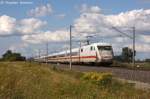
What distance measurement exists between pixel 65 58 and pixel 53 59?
44.2 ft

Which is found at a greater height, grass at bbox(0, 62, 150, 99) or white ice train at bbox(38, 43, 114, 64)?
white ice train at bbox(38, 43, 114, 64)

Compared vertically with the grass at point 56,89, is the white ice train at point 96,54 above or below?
above

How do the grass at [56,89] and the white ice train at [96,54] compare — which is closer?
the grass at [56,89]

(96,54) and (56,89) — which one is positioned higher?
(96,54)

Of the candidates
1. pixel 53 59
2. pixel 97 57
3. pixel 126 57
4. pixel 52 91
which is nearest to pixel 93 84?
pixel 52 91

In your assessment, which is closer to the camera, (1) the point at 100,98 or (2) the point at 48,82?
(1) the point at 100,98

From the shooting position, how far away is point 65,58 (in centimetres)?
8112

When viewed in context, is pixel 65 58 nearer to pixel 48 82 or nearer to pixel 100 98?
pixel 48 82

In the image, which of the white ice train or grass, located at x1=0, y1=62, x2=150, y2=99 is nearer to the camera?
grass, located at x1=0, y1=62, x2=150, y2=99

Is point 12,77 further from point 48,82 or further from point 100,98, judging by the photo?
point 100,98

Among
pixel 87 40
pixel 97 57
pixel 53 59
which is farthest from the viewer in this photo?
pixel 53 59

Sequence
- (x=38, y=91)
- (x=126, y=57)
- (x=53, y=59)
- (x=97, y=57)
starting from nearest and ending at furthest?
(x=38, y=91), (x=97, y=57), (x=53, y=59), (x=126, y=57)

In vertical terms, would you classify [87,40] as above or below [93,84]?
above

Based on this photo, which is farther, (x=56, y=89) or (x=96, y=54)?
(x=96, y=54)
